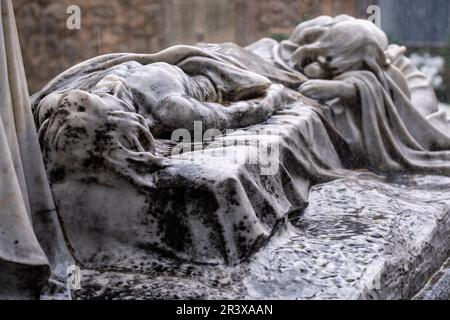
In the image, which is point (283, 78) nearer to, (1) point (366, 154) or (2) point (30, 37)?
(1) point (366, 154)

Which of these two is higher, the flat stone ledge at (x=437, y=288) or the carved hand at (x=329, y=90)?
the carved hand at (x=329, y=90)

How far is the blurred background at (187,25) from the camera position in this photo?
36.1ft

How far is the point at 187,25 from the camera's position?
12250 mm

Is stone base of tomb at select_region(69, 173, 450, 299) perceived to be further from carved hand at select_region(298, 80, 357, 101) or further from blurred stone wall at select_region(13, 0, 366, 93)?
blurred stone wall at select_region(13, 0, 366, 93)

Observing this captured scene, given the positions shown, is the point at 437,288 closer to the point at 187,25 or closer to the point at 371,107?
the point at 371,107

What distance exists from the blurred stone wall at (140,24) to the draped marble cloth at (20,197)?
813cm

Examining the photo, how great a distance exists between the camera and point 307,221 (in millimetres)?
3914

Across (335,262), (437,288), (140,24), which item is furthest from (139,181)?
(140,24)

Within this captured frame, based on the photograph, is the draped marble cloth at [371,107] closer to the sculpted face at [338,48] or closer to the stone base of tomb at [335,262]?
the sculpted face at [338,48]

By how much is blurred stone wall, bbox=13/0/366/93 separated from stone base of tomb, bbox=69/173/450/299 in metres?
6.79

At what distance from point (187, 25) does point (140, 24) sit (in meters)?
0.90

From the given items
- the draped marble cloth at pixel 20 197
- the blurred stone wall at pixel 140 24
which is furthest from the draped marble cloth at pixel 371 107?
the blurred stone wall at pixel 140 24

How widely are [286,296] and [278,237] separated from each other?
21.6 inches

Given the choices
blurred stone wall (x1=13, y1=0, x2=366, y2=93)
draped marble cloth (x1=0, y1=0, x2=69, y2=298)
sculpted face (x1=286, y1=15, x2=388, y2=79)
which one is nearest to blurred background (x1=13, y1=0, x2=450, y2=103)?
blurred stone wall (x1=13, y1=0, x2=366, y2=93)
